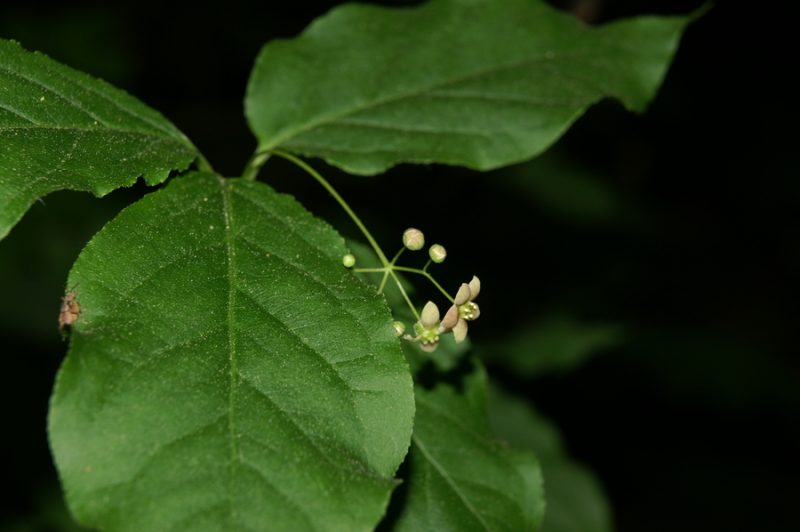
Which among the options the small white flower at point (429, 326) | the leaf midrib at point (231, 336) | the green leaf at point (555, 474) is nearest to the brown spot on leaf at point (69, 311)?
the leaf midrib at point (231, 336)

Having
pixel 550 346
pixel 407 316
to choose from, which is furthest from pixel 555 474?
pixel 407 316

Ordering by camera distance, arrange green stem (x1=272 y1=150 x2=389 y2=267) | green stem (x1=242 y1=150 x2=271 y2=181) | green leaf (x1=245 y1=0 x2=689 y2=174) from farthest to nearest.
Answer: green leaf (x1=245 y1=0 x2=689 y2=174) → green stem (x1=242 y1=150 x2=271 y2=181) → green stem (x1=272 y1=150 x2=389 y2=267)

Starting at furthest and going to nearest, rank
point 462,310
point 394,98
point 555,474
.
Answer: point 555,474
point 394,98
point 462,310

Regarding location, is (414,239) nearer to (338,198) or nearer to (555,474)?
(338,198)

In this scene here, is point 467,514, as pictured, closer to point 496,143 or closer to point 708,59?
point 496,143

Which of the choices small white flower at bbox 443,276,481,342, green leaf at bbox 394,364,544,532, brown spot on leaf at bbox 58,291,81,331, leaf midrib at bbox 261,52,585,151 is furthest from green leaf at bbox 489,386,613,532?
brown spot on leaf at bbox 58,291,81,331

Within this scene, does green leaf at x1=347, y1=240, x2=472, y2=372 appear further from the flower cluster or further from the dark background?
the dark background
